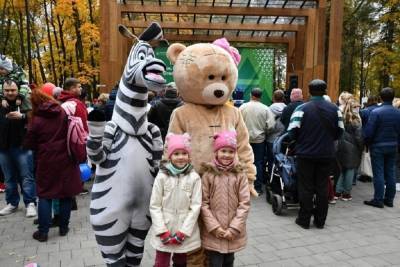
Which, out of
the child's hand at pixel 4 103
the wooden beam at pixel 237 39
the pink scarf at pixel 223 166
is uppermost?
the wooden beam at pixel 237 39

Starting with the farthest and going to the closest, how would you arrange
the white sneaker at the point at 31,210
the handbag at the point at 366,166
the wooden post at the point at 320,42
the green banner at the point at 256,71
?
the green banner at the point at 256,71
the wooden post at the point at 320,42
the handbag at the point at 366,166
the white sneaker at the point at 31,210

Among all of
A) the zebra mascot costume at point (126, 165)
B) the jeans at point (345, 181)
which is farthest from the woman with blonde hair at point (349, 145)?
the zebra mascot costume at point (126, 165)

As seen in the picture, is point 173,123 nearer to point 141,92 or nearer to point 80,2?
point 141,92

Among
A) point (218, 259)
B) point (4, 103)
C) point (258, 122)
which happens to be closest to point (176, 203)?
point (218, 259)

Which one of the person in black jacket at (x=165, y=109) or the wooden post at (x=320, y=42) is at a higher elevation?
the wooden post at (x=320, y=42)

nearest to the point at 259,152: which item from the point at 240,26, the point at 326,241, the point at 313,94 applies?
the point at 313,94

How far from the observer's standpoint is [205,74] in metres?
3.54

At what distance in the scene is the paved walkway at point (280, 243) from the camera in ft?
14.6

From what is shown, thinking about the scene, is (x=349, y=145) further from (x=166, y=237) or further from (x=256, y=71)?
(x=256, y=71)

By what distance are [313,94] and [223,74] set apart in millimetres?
2571

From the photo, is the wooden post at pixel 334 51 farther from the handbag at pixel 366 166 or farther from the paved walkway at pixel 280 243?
the paved walkway at pixel 280 243

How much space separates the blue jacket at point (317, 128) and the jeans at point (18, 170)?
4.01 metres

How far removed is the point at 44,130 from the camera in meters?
4.89

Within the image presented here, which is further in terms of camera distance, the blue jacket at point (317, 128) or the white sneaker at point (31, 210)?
the white sneaker at point (31, 210)
